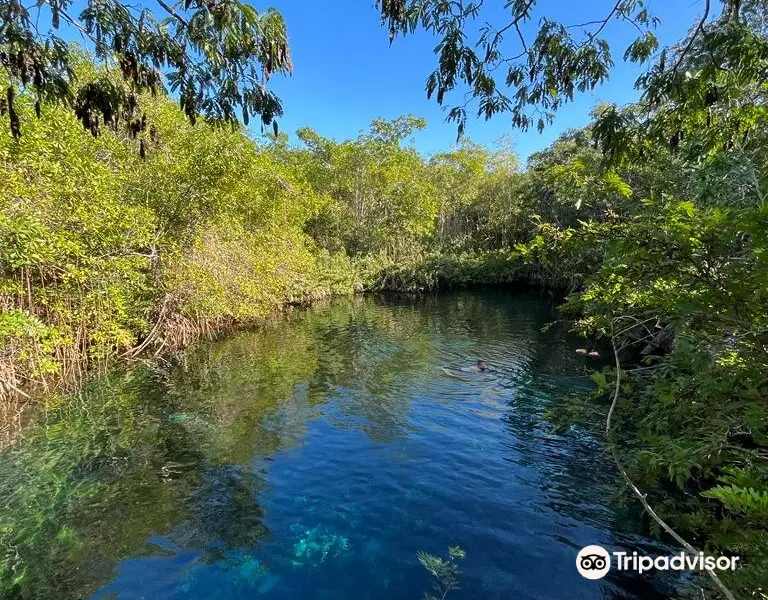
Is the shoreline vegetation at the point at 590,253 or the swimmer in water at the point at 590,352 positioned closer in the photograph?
the shoreline vegetation at the point at 590,253

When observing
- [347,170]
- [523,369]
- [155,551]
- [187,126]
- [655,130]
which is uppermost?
[347,170]

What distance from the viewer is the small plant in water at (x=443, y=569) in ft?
15.7

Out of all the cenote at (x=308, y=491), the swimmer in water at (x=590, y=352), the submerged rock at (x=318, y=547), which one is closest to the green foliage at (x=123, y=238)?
the cenote at (x=308, y=491)

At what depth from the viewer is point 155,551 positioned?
5.42 metres

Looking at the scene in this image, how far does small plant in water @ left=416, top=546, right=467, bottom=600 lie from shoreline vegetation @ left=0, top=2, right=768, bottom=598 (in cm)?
226

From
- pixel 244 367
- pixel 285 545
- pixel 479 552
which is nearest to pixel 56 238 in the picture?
pixel 244 367

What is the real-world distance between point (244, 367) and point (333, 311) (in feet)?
41.8

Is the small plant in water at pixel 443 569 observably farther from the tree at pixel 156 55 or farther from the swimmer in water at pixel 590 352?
the swimmer in water at pixel 590 352

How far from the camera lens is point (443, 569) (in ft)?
16.6

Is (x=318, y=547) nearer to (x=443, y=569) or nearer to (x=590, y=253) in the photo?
(x=443, y=569)

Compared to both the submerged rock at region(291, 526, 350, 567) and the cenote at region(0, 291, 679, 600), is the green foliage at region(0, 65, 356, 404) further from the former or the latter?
the submerged rock at region(291, 526, 350, 567)

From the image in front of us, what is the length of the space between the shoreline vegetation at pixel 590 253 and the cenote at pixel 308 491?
0.74 metres

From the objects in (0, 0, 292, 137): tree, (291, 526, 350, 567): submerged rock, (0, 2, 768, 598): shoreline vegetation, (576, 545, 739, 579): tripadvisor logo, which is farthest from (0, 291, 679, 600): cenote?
(0, 0, 292, 137): tree

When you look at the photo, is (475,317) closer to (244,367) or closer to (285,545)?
(244,367)
